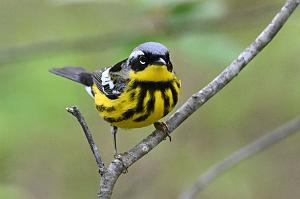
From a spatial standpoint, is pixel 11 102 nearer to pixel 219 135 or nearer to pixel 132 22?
pixel 132 22

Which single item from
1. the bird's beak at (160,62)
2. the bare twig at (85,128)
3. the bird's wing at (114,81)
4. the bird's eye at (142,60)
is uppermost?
the bare twig at (85,128)

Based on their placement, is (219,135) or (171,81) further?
(219,135)

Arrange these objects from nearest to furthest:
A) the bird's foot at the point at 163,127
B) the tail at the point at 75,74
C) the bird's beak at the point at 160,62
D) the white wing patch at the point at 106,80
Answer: the bird's foot at the point at 163,127 < the bird's beak at the point at 160,62 < the white wing patch at the point at 106,80 < the tail at the point at 75,74

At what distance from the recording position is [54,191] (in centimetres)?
725

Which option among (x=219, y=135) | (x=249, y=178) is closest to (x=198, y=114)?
(x=219, y=135)

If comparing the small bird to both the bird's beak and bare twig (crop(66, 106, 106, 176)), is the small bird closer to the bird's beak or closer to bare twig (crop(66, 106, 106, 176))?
the bird's beak

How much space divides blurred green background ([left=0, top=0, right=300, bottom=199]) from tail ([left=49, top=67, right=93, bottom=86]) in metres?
0.12

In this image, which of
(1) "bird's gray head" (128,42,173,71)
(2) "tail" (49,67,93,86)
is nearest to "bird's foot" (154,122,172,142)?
(1) "bird's gray head" (128,42,173,71)

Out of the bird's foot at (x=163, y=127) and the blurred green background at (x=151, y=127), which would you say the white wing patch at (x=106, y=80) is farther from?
the bird's foot at (x=163, y=127)

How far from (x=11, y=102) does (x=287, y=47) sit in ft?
6.21

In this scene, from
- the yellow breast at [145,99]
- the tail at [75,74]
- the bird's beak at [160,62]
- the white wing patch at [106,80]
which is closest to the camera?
the bird's beak at [160,62]

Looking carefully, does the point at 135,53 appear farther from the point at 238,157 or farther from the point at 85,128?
the point at 85,128

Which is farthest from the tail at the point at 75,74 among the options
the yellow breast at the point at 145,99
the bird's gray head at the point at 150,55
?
the bird's gray head at the point at 150,55

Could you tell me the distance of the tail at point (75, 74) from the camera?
5.62 metres
